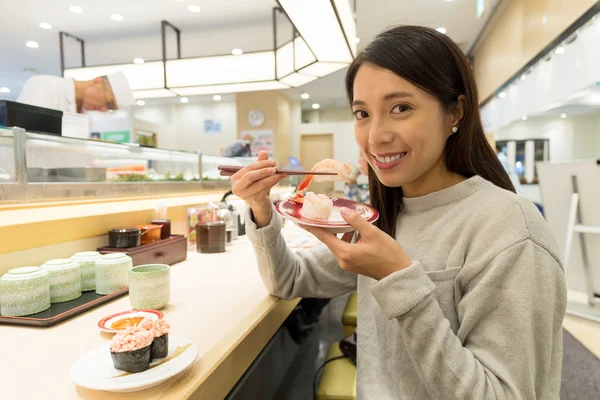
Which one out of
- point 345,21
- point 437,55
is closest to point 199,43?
point 345,21

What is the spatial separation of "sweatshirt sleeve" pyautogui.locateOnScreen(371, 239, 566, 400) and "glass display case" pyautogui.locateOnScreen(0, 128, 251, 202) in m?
1.40

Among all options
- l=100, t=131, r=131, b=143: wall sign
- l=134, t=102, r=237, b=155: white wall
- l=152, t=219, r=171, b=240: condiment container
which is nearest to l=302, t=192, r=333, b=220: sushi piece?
l=152, t=219, r=171, b=240: condiment container

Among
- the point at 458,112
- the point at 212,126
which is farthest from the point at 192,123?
the point at 458,112

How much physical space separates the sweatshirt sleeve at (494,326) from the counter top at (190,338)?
1.29 feet

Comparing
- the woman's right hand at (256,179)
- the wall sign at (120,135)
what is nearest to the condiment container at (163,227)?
the woman's right hand at (256,179)

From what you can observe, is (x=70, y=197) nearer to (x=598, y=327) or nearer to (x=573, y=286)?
(x=598, y=327)

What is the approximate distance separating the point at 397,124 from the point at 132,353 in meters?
0.73

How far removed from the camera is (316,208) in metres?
0.94

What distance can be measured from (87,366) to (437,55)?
0.99m

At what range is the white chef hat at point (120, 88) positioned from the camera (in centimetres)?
260

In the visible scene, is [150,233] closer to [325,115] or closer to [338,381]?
[338,381]

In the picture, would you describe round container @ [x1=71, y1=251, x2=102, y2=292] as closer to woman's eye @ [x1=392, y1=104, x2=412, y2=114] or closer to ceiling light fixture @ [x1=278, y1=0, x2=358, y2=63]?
woman's eye @ [x1=392, y1=104, x2=412, y2=114]

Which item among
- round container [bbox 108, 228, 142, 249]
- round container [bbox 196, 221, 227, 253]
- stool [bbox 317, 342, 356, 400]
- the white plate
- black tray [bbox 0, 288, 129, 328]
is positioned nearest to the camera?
the white plate

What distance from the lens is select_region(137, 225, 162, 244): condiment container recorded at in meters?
1.64
